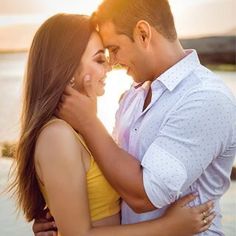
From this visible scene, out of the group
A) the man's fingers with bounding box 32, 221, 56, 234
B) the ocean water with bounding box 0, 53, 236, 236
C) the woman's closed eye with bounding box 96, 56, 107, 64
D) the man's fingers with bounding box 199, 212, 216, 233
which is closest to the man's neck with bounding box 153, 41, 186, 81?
the woman's closed eye with bounding box 96, 56, 107, 64

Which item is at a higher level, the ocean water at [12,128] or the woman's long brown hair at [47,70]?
the woman's long brown hair at [47,70]

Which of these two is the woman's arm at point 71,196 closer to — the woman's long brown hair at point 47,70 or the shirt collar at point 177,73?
the woman's long brown hair at point 47,70

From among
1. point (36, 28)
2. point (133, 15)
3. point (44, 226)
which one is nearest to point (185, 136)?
point (133, 15)

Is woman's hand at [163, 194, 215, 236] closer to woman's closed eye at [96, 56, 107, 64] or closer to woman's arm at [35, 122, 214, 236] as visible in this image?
woman's arm at [35, 122, 214, 236]

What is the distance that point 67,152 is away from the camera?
1.51 meters

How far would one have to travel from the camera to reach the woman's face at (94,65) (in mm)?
1623

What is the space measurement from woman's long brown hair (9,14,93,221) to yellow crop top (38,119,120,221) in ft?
0.19

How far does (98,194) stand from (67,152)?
0.57ft

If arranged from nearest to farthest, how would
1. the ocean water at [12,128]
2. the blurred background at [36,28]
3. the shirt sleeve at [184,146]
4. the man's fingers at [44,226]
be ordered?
the shirt sleeve at [184,146], the man's fingers at [44,226], the ocean water at [12,128], the blurred background at [36,28]

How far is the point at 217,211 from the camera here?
1.68m

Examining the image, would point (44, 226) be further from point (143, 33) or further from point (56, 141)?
point (143, 33)

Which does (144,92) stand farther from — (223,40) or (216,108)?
(223,40)

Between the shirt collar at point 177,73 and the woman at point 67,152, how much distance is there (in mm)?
166

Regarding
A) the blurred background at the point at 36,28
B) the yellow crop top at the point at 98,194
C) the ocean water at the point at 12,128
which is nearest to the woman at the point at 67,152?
the yellow crop top at the point at 98,194
